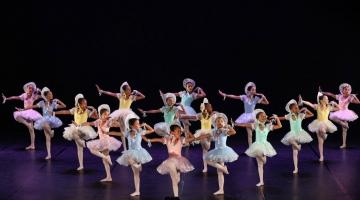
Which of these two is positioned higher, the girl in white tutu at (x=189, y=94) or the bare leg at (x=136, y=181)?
the girl in white tutu at (x=189, y=94)

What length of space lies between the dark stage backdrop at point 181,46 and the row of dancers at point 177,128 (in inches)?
103

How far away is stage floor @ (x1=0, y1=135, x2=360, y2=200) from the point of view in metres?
9.74

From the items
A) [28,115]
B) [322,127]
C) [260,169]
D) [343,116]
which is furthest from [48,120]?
[343,116]

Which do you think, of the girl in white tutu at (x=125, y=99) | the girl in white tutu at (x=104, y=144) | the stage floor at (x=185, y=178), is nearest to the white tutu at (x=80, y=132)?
the stage floor at (x=185, y=178)

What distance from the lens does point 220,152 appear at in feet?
31.8

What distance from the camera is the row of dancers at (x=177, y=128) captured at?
31.7ft

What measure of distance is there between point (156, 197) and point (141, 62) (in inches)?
268

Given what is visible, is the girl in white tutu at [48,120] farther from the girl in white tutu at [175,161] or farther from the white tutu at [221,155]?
the white tutu at [221,155]

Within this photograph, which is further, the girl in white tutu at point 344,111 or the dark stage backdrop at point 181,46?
the dark stage backdrop at point 181,46

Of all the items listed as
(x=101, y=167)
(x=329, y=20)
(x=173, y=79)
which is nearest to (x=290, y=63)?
(x=329, y=20)

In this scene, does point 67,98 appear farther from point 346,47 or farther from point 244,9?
point 346,47

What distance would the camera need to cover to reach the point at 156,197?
9617mm

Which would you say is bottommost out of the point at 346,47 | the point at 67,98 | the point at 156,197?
the point at 156,197

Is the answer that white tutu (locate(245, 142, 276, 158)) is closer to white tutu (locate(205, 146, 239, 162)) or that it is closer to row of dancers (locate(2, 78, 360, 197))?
row of dancers (locate(2, 78, 360, 197))
